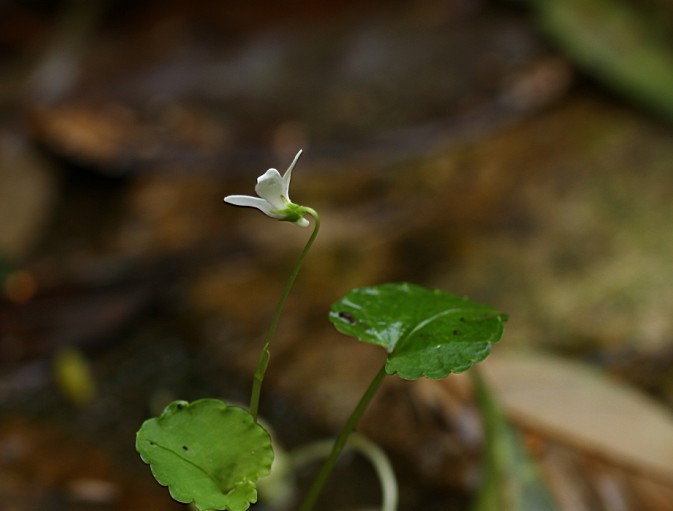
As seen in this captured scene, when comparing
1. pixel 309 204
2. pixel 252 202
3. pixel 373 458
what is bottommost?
pixel 309 204

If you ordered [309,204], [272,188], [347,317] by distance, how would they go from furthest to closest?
[309,204], [347,317], [272,188]

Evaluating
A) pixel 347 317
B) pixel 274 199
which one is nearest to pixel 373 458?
pixel 347 317

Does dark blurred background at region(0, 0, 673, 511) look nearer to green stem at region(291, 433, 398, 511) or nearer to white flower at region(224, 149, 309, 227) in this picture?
green stem at region(291, 433, 398, 511)

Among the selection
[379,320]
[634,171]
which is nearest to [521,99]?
[634,171]

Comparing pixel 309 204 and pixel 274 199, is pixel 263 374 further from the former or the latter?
pixel 309 204

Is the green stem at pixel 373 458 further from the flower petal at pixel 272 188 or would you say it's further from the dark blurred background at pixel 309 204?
the flower petal at pixel 272 188

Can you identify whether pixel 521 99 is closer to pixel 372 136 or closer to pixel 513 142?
pixel 513 142

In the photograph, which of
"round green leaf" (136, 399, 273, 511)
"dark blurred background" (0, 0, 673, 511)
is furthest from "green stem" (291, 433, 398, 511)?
"round green leaf" (136, 399, 273, 511)
